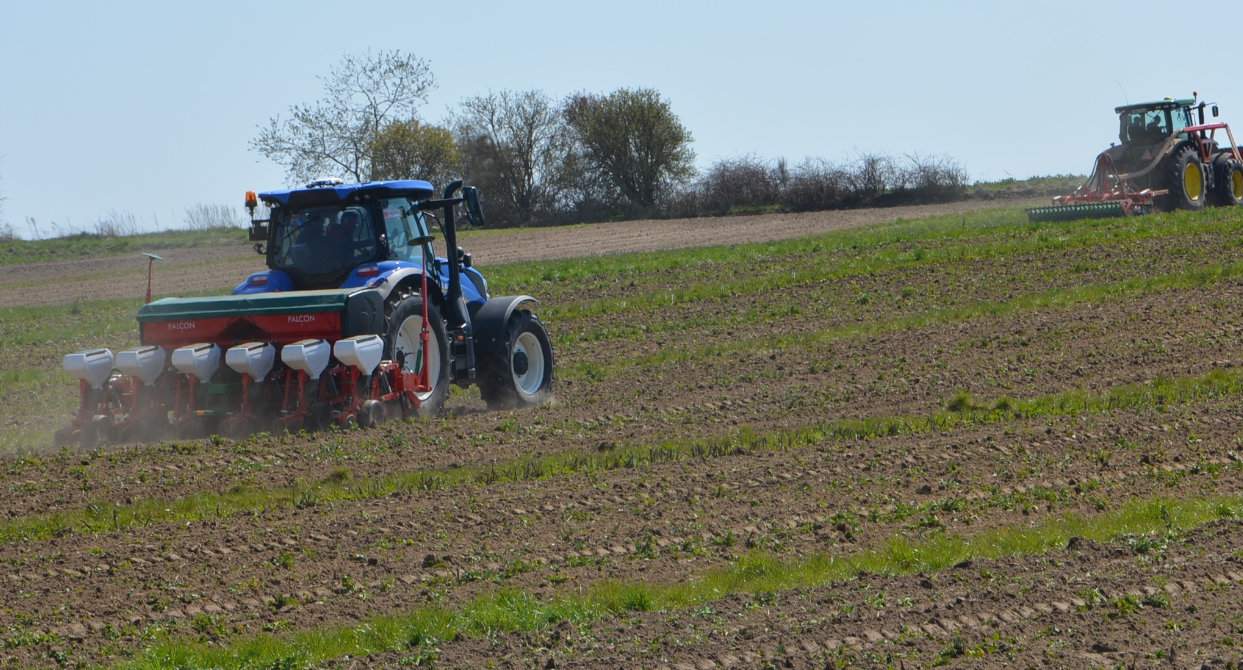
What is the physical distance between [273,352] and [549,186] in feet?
136

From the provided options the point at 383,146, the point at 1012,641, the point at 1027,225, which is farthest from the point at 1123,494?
the point at 383,146

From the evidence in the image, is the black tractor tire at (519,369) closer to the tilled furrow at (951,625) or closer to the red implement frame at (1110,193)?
the tilled furrow at (951,625)

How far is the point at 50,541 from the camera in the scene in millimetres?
7816

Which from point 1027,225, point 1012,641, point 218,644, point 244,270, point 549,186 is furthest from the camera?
point 549,186

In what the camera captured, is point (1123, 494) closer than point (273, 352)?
Yes

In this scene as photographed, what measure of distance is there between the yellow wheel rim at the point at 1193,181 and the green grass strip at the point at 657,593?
2016cm

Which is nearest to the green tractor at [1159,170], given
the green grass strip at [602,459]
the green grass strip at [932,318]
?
the green grass strip at [932,318]

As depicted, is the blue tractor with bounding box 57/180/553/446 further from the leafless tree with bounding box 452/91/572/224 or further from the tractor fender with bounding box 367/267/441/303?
the leafless tree with bounding box 452/91/572/224

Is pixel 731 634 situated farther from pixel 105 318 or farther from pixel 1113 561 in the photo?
pixel 105 318

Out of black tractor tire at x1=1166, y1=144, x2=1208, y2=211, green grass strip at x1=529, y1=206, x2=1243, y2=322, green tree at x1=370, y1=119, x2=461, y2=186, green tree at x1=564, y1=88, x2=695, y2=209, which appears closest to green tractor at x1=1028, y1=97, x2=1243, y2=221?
black tractor tire at x1=1166, y1=144, x2=1208, y2=211

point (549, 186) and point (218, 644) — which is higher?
point (549, 186)

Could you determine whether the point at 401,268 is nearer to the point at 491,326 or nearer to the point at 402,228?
the point at 402,228

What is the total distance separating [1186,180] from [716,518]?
70.8 ft

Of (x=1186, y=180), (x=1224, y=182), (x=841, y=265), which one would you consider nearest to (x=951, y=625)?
(x=841, y=265)
